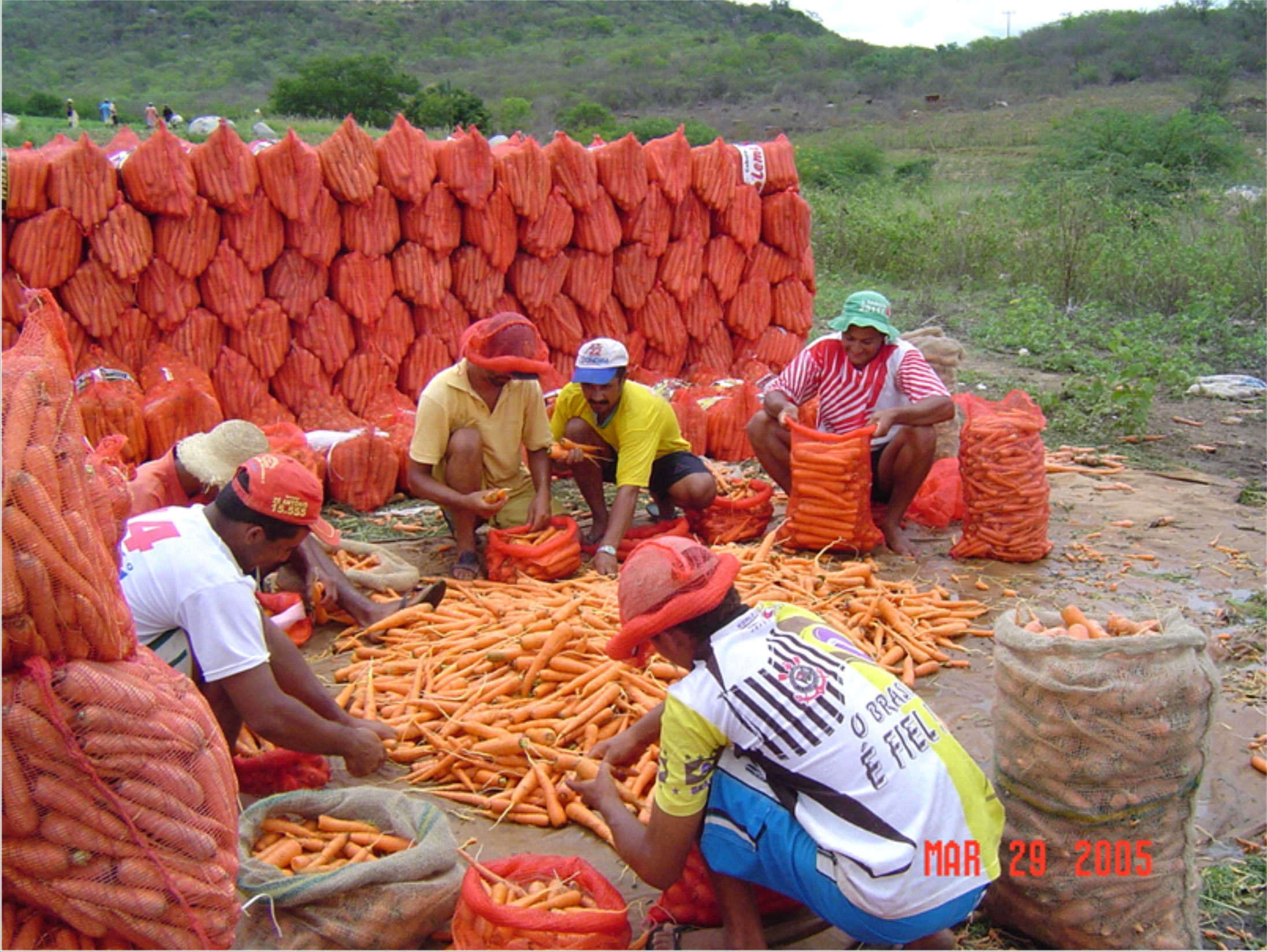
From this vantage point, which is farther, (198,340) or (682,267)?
(682,267)

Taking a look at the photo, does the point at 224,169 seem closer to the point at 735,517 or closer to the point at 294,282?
the point at 294,282

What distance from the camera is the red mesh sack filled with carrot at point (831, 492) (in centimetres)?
461

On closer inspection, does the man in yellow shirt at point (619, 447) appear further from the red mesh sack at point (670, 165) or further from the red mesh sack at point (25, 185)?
the red mesh sack at point (25, 185)

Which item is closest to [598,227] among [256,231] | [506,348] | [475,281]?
[475,281]

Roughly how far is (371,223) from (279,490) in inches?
141

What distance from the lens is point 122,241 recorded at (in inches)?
207

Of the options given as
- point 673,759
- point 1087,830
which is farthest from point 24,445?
point 1087,830

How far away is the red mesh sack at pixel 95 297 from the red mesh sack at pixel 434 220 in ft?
4.88

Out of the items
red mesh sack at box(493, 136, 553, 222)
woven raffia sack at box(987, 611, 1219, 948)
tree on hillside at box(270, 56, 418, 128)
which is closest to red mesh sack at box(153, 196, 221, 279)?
red mesh sack at box(493, 136, 553, 222)

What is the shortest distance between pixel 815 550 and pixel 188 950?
352cm

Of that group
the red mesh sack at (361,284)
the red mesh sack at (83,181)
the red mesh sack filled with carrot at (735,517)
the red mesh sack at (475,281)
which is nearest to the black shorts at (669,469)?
the red mesh sack filled with carrot at (735,517)

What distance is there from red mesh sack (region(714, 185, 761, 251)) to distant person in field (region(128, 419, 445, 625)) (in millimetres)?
3514

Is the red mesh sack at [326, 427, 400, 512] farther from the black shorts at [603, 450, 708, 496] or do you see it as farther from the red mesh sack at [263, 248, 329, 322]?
Answer: the black shorts at [603, 450, 708, 496]

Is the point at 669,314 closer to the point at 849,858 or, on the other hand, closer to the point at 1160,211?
the point at 849,858
